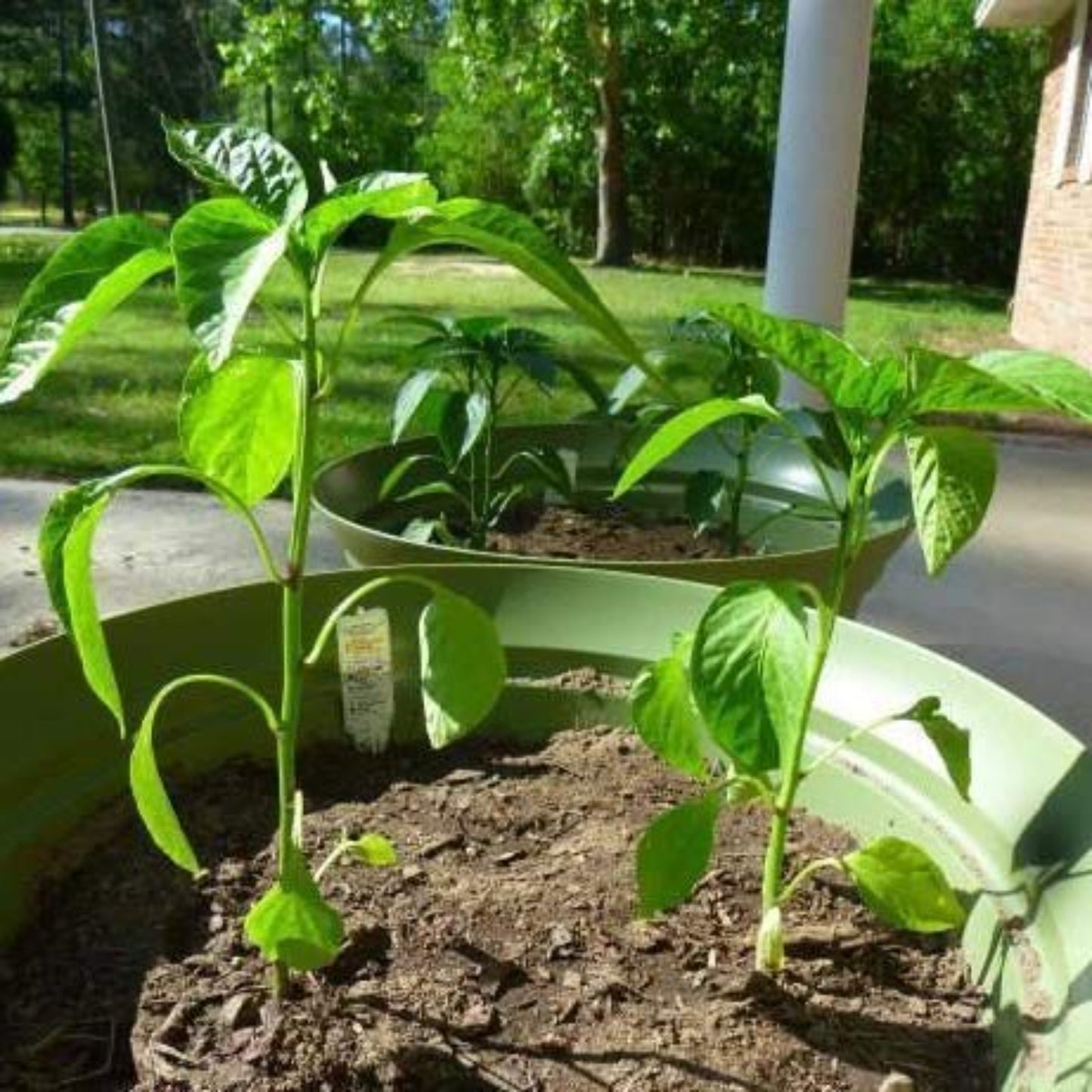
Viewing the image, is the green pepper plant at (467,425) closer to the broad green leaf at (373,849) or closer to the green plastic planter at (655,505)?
the green plastic planter at (655,505)

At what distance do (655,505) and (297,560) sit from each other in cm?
106

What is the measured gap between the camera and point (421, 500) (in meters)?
1.46

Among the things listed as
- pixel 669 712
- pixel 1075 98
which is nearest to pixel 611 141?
pixel 1075 98

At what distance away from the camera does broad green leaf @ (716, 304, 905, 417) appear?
1.95 ft

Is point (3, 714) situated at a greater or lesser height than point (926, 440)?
lesser

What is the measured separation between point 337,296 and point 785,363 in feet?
20.9

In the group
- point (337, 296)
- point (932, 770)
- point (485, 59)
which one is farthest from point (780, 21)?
point (932, 770)

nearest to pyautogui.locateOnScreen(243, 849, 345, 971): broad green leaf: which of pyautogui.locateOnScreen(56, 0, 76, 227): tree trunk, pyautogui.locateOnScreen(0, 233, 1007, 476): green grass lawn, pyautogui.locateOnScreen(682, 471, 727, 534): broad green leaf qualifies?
pyautogui.locateOnScreen(0, 233, 1007, 476): green grass lawn

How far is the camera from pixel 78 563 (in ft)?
1.69

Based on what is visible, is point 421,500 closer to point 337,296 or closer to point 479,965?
point 479,965

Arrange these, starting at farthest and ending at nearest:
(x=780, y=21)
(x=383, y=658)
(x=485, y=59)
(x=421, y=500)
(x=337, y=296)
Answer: (x=780, y=21) < (x=485, y=59) < (x=337, y=296) < (x=421, y=500) < (x=383, y=658)

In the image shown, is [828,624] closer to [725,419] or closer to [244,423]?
[244,423]

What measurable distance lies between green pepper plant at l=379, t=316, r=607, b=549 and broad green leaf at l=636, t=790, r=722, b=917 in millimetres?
669

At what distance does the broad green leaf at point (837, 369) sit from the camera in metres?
0.60
